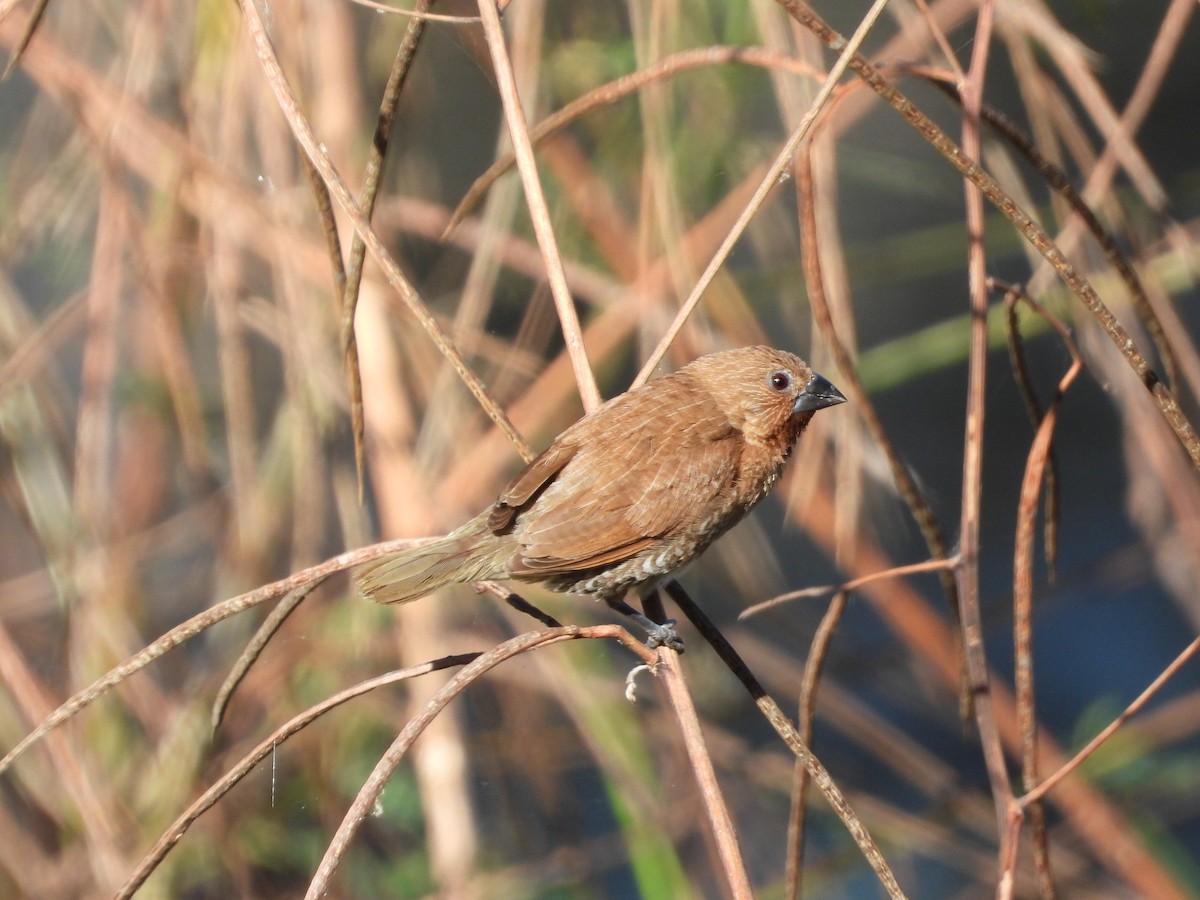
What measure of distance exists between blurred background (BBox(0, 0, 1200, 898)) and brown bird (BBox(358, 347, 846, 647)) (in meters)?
0.37

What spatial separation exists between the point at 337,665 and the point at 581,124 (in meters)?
1.59

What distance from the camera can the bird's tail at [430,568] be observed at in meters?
1.93

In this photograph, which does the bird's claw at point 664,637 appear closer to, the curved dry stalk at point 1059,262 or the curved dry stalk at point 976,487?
the curved dry stalk at point 976,487

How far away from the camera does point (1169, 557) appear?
10.9ft

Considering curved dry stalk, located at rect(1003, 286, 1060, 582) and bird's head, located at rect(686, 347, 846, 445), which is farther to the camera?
bird's head, located at rect(686, 347, 846, 445)

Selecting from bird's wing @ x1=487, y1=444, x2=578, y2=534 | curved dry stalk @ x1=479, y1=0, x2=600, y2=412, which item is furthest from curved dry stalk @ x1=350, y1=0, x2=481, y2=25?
bird's wing @ x1=487, y1=444, x2=578, y2=534

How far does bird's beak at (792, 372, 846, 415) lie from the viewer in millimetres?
2244

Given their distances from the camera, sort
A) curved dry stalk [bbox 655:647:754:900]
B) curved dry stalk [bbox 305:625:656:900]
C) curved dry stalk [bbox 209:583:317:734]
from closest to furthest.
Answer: curved dry stalk [bbox 305:625:656:900]
curved dry stalk [bbox 655:647:754:900]
curved dry stalk [bbox 209:583:317:734]

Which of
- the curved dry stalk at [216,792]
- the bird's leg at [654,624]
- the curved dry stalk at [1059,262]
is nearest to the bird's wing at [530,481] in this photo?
the bird's leg at [654,624]

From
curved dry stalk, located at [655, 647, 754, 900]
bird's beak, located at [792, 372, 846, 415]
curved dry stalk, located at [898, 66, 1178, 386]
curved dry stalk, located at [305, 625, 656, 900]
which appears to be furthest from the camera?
bird's beak, located at [792, 372, 846, 415]

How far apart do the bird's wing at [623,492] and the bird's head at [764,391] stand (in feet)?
0.46

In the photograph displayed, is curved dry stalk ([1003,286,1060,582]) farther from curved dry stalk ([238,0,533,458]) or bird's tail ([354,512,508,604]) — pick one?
bird's tail ([354,512,508,604])

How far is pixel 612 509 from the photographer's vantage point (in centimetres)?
208

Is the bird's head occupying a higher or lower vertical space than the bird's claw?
higher
